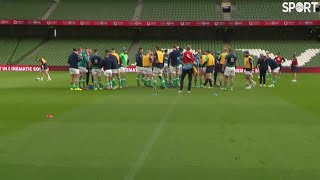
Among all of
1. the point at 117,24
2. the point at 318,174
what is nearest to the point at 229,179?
the point at 318,174

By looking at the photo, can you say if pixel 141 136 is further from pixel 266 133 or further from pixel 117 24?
pixel 117 24

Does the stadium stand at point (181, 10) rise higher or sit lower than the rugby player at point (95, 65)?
higher

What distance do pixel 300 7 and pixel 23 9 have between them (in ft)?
117

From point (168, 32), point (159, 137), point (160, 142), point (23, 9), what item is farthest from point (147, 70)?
point (23, 9)

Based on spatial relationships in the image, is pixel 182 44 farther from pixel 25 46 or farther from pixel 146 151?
pixel 146 151

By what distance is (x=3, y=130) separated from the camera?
11039 mm

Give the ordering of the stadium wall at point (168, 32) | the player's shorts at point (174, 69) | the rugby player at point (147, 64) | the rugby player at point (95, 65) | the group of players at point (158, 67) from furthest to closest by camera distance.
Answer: the stadium wall at point (168, 32)
the rugby player at point (147, 64)
the player's shorts at point (174, 69)
the rugby player at point (95, 65)
the group of players at point (158, 67)

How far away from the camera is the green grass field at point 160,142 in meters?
7.28

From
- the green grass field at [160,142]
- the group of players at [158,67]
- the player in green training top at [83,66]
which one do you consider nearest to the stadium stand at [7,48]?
the group of players at [158,67]

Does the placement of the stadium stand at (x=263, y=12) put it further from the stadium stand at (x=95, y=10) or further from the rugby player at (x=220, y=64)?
the rugby player at (x=220, y=64)

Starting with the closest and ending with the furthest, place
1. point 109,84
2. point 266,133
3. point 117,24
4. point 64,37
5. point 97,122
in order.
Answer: point 266,133, point 97,122, point 109,84, point 117,24, point 64,37

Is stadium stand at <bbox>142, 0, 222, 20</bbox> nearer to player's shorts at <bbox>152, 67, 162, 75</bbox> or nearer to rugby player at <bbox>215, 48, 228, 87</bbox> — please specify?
rugby player at <bbox>215, 48, 228, 87</bbox>

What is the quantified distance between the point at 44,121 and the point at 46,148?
377 centimetres

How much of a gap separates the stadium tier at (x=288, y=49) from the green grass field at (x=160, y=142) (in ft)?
127
